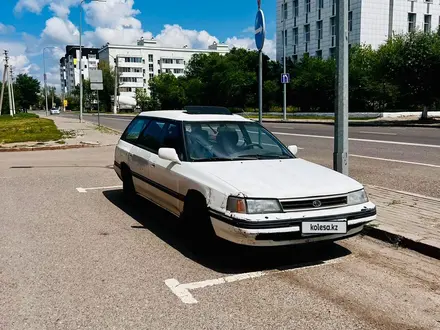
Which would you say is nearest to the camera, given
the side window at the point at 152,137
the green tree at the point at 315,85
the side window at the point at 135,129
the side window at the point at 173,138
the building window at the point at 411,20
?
the side window at the point at 173,138

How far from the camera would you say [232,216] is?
4.29 metres

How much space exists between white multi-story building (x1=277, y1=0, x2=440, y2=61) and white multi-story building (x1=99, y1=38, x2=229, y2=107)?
6172cm

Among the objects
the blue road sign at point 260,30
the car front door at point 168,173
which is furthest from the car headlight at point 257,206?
the blue road sign at point 260,30

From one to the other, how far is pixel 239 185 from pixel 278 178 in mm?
489

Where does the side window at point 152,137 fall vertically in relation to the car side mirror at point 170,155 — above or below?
above

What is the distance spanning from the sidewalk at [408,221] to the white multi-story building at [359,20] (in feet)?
151

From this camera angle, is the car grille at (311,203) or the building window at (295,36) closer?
the car grille at (311,203)

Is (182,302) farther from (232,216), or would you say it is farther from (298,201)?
(298,201)

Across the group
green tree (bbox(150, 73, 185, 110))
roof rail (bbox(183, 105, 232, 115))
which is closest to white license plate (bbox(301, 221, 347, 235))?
Answer: roof rail (bbox(183, 105, 232, 115))

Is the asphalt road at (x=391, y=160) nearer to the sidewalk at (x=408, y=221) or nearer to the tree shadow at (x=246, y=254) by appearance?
the sidewalk at (x=408, y=221)

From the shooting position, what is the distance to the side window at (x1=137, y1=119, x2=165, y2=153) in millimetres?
6343

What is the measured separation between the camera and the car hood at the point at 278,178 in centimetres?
439

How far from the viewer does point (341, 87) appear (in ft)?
22.4

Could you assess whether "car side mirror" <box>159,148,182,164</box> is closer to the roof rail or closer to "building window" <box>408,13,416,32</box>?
the roof rail
